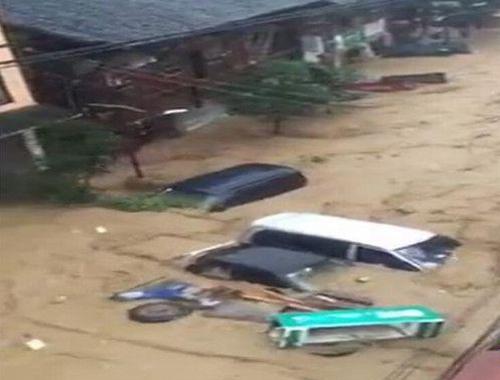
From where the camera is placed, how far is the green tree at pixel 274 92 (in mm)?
23625

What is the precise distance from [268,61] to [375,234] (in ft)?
32.2

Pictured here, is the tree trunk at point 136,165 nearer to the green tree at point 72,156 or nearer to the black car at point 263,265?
the green tree at point 72,156

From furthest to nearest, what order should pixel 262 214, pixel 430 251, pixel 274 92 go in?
pixel 274 92, pixel 262 214, pixel 430 251

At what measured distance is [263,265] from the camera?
14734 millimetres

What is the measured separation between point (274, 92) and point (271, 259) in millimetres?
9032

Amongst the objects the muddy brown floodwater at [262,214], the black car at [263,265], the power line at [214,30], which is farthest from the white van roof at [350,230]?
the power line at [214,30]

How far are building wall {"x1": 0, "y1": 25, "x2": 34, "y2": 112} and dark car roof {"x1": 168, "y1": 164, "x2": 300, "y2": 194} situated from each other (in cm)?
305

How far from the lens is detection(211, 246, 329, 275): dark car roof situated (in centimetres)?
1468

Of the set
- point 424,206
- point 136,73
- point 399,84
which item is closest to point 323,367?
point 424,206

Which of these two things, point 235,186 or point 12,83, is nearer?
point 235,186

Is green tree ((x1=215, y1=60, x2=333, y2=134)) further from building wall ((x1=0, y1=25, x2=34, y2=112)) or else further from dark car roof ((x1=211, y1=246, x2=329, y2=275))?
dark car roof ((x1=211, y1=246, x2=329, y2=275))

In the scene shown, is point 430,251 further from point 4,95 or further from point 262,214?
point 4,95

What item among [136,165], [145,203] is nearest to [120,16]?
[136,165]

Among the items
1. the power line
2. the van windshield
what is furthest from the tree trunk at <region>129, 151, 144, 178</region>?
→ the van windshield
